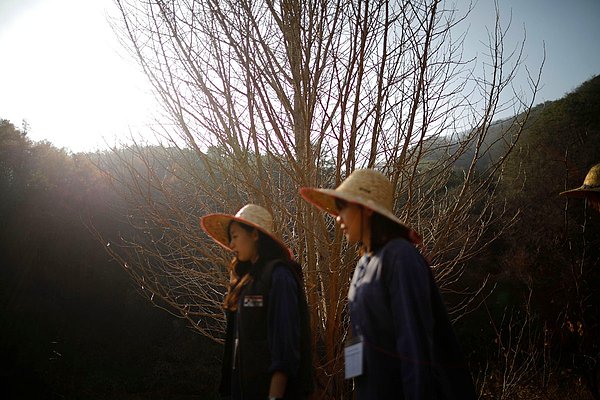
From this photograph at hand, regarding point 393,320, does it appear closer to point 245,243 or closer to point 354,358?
point 354,358

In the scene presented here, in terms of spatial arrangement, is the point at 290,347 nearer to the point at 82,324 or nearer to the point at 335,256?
the point at 335,256

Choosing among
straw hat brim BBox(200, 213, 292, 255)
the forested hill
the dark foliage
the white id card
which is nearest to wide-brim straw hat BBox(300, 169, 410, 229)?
the white id card

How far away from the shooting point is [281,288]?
1956 mm

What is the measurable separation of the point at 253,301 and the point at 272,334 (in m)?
0.19

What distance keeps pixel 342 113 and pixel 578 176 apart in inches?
516

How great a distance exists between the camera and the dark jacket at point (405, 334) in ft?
4.50

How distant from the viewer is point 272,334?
1.90 metres

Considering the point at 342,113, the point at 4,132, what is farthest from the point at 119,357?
the point at 342,113

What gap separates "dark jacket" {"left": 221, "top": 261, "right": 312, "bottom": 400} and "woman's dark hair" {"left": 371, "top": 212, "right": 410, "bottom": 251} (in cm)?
50

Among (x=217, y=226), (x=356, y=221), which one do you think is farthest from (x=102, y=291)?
(x=356, y=221)

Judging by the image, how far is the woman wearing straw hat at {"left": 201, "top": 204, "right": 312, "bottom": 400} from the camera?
1859 millimetres

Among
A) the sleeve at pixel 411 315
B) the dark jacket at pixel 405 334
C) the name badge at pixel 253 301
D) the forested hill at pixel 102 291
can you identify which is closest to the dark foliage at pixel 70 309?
the forested hill at pixel 102 291

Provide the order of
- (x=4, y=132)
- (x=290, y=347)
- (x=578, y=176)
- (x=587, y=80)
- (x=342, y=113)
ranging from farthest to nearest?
1. (x=587, y=80)
2. (x=4, y=132)
3. (x=578, y=176)
4. (x=342, y=113)
5. (x=290, y=347)

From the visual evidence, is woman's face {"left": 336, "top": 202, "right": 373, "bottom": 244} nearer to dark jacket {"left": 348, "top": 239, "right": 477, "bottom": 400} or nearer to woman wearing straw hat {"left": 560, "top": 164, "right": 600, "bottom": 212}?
dark jacket {"left": 348, "top": 239, "right": 477, "bottom": 400}
